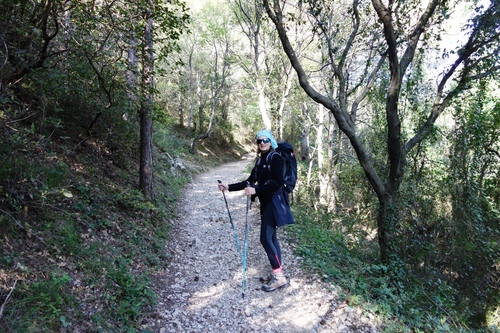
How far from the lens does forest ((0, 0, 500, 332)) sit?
3.63 metres

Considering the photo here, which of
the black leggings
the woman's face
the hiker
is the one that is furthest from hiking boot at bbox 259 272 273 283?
the woman's face

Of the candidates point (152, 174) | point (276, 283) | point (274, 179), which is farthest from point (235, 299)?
point (152, 174)

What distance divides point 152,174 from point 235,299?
184 inches

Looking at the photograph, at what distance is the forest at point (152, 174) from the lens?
3.63 meters

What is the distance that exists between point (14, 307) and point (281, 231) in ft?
19.4

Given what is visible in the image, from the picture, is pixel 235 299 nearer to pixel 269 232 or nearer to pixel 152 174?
pixel 269 232

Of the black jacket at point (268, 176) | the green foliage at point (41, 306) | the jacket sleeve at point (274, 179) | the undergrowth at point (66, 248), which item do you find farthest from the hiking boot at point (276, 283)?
the green foliage at point (41, 306)

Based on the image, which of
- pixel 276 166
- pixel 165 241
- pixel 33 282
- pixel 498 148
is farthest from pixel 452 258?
pixel 33 282

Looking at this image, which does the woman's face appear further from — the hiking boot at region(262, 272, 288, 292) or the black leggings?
the hiking boot at region(262, 272, 288, 292)

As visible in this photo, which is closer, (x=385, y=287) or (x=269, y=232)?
(x=269, y=232)

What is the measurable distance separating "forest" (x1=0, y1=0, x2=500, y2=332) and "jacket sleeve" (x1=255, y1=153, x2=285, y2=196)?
7.06 ft

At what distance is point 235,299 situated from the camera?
4.71 m

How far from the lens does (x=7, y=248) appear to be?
11.1ft

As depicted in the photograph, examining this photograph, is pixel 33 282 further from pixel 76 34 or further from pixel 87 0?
pixel 87 0
